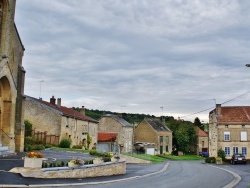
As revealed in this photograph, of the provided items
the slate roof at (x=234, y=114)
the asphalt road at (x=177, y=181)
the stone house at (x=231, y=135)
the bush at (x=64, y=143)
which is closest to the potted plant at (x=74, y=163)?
the asphalt road at (x=177, y=181)

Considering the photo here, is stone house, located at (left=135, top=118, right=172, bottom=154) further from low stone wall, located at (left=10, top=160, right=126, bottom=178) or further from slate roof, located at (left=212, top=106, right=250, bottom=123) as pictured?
low stone wall, located at (left=10, top=160, right=126, bottom=178)

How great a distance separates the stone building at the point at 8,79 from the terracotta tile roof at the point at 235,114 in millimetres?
39839

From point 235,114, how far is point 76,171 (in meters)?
48.4

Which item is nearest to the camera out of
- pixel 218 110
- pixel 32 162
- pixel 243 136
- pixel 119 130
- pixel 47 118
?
pixel 32 162

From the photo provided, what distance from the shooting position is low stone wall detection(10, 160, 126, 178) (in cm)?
2092

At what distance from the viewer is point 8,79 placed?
32625 mm

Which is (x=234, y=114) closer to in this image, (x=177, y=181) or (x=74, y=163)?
(x=177, y=181)

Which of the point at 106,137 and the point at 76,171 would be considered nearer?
the point at 76,171

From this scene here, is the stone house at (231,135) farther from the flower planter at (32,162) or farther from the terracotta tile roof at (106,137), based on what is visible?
the flower planter at (32,162)

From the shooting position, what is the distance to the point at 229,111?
67562 mm

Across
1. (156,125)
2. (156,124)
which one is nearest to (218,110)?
(156,125)

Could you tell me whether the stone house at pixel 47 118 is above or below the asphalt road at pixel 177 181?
above

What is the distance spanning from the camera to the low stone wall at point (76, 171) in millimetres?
20922

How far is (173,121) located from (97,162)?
72.3 metres
